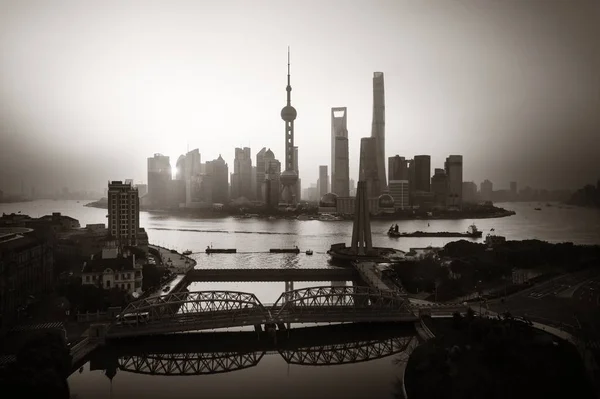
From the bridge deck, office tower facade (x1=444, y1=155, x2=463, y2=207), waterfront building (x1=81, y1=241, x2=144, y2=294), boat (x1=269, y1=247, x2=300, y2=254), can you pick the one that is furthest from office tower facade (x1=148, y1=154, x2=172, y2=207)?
office tower facade (x1=444, y1=155, x2=463, y2=207)

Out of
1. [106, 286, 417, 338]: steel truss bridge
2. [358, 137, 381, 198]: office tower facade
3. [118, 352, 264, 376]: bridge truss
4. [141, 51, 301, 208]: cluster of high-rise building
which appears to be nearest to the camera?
[118, 352, 264, 376]: bridge truss

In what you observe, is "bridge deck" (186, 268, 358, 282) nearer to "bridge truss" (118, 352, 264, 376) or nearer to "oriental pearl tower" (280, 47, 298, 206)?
"bridge truss" (118, 352, 264, 376)

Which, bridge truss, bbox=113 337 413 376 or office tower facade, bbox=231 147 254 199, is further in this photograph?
office tower facade, bbox=231 147 254 199

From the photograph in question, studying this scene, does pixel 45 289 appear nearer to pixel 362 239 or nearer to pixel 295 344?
pixel 295 344

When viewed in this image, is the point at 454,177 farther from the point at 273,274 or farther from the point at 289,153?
the point at 273,274

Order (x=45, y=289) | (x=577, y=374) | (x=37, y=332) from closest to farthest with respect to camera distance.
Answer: (x=577, y=374) < (x=37, y=332) < (x=45, y=289)

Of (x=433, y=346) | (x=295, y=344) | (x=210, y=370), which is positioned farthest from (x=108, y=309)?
(x=433, y=346)
